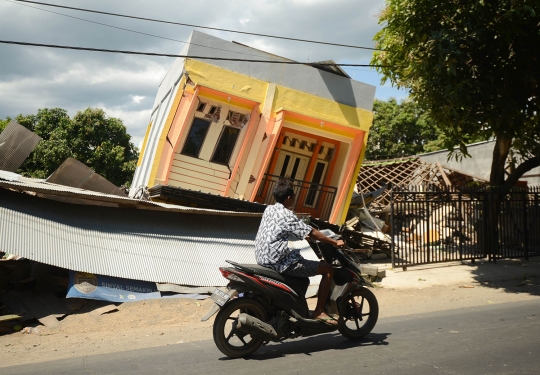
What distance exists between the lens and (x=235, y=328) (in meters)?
5.07

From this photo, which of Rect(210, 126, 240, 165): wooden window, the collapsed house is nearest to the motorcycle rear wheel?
the collapsed house

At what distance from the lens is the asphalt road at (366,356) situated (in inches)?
186

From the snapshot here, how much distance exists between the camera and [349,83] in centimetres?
1441

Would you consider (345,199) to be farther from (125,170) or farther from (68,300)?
(125,170)

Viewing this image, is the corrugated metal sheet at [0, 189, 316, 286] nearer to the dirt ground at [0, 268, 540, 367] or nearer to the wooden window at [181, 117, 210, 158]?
the dirt ground at [0, 268, 540, 367]

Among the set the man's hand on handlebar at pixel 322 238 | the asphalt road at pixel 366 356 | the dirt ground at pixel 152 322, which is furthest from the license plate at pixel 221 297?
the dirt ground at pixel 152 322

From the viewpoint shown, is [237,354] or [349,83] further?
[349,83]

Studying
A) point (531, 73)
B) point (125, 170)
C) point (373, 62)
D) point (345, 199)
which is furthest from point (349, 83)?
point (125, 170)

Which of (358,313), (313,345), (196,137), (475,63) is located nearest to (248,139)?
(196,137)

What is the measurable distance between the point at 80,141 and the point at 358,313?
2347 centimetres

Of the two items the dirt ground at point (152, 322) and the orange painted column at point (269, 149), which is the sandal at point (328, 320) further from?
the orange painted column at point (269, 149)

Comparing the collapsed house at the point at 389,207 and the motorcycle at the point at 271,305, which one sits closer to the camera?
the motorcycle at the point at 271,305

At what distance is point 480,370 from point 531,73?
7805mm

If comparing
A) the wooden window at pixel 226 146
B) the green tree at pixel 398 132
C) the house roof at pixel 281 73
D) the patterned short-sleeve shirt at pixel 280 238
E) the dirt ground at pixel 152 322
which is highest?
the green tree at pixel 398 132
